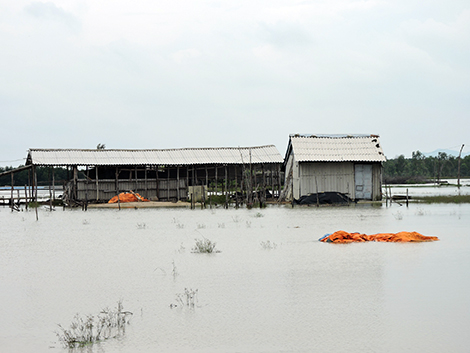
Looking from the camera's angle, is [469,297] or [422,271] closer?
[469,297]

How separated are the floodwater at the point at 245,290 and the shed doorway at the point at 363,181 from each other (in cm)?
1279

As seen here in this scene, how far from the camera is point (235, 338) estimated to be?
6742 mm

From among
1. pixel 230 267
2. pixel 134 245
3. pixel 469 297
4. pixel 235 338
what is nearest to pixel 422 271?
pixel 469 297

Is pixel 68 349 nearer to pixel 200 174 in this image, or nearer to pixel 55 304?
pixel 55 304

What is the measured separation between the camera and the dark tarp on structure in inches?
1149

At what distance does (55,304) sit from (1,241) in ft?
29.0

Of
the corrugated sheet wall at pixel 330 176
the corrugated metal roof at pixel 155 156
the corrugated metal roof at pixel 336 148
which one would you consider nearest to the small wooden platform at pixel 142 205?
the corrugated metal roof at pixel 155 156

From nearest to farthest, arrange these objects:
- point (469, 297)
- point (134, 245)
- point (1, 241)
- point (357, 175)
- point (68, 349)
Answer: point (68, 349) → point (469, 297) → point (134, 245) → point (1, 241) → point (357, 175)

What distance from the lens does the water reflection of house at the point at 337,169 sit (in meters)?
30.0

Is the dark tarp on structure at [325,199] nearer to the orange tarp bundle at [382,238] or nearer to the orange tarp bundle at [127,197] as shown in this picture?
the orange tarp bundle at [127,197]

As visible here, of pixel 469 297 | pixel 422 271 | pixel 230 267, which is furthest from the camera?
pixel 230 267

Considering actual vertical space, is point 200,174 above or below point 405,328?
above

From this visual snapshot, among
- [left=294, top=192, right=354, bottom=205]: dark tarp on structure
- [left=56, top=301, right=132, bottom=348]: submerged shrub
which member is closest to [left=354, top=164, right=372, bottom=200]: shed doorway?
[left=294, top=192, right=354, bottom=205]: dark tarp on structure

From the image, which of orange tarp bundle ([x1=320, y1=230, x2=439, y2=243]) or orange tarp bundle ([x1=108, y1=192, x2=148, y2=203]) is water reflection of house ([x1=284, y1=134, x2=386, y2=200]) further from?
orange tarp bundle ([x1=320, y1=230, x2=439, y2=243])
